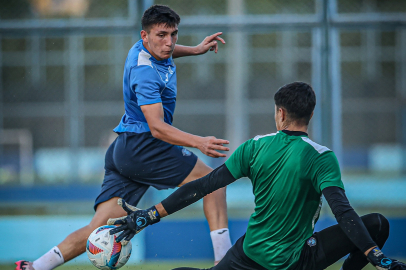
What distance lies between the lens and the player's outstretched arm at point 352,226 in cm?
234

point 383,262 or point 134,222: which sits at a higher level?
point 134,222

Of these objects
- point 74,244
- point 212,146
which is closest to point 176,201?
point 212,146

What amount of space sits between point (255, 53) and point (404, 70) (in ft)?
21.6

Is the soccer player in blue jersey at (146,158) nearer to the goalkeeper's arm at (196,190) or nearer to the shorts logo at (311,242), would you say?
the goalkeeper's arm at (196,190)

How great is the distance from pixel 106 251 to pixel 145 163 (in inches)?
28.9

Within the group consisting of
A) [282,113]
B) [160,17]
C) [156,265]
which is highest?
[160,17]

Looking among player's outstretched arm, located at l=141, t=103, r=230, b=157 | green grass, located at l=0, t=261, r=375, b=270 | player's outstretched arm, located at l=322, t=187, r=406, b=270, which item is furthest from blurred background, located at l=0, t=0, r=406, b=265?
player's outstretched arm, located at l=322, t=187, r=406, b=270

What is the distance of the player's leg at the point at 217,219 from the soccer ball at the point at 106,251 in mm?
632

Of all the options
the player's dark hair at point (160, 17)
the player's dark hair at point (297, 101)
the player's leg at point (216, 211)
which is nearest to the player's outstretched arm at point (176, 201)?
the player's dark hair at point (297, 101)

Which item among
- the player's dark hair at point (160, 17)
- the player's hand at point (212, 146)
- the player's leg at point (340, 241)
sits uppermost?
the player's dark hair at point (160, 17)

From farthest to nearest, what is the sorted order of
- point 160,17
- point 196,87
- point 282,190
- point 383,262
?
point 196,87 → point 160,17 → point 282,190 → point 383,262

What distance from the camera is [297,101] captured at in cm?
270

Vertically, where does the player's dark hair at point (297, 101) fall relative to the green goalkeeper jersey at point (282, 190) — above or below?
above

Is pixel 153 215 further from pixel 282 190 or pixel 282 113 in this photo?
pixel 282 113
